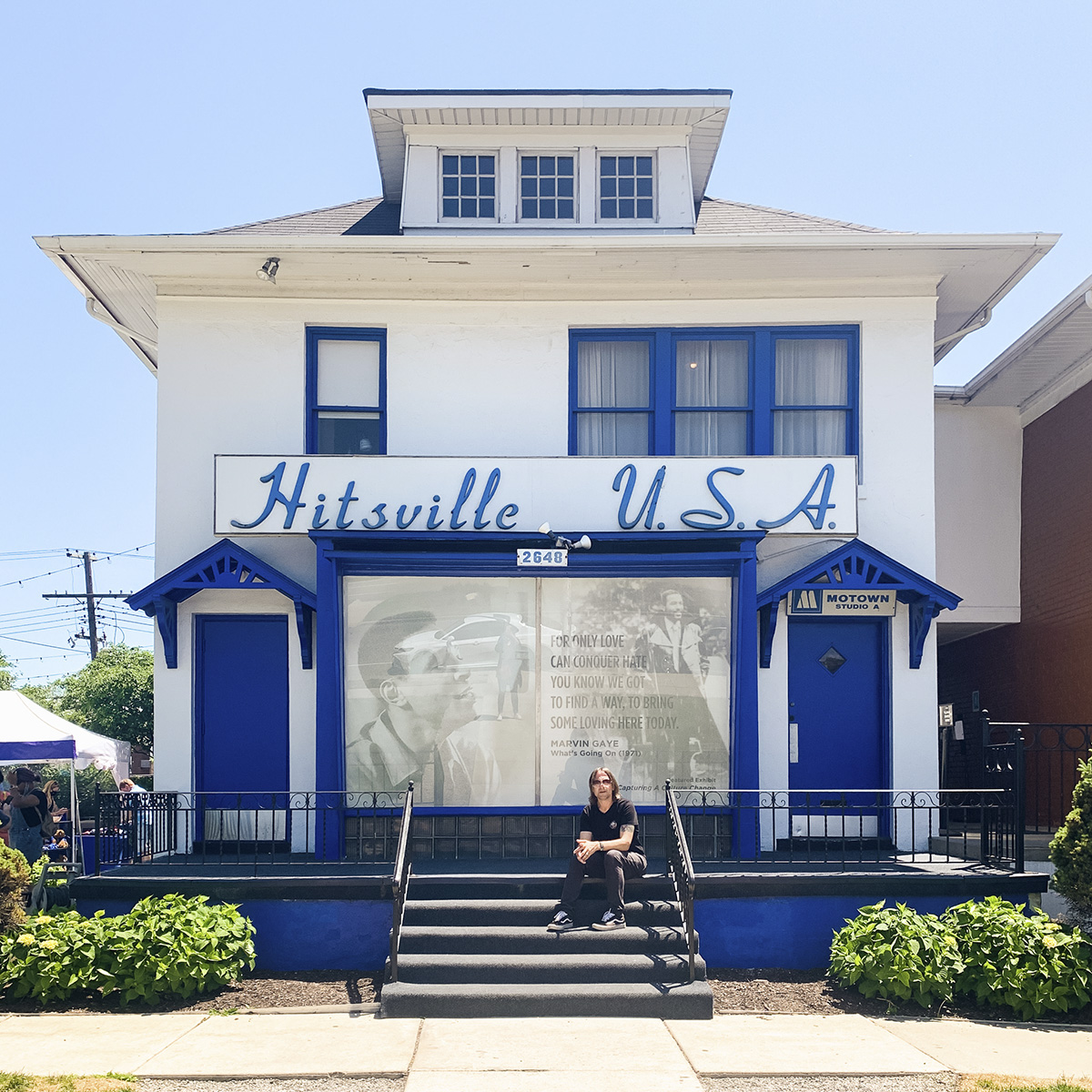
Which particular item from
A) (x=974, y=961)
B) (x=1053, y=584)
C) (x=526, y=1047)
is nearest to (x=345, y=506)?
(x=526, y=1047)

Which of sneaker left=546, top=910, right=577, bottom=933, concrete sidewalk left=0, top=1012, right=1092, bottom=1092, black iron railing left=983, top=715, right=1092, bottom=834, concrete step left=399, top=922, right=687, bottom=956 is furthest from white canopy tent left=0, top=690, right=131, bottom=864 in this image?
black iron railing left=983, top=715, right=1092, bottom=834

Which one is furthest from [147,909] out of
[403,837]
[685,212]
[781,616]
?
[685,212]

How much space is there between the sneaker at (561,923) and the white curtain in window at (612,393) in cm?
512

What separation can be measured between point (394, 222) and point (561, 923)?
8.76 m

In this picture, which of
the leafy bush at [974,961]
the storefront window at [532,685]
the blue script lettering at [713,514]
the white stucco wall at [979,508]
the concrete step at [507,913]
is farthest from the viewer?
the white stucco wall at [979,508]

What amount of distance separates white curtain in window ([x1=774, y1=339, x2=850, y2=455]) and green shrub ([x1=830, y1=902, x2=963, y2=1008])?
5.18 meters

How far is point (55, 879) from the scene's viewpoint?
36.8 feet

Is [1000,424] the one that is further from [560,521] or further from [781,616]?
[560,521]

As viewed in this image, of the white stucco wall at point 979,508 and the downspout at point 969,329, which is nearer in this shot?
the downspout at point 969,329

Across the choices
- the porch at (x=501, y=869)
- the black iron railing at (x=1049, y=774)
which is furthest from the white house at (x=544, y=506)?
the black iron railing at (x=1049, y=774)

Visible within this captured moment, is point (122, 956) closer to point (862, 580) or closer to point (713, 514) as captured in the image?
point (713, 514)

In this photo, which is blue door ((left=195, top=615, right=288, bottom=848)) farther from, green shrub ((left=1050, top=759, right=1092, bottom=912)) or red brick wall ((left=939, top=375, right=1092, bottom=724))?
red brick wall ((left=939, top=375, right=1092, bottom=724))

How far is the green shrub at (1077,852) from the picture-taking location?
354 inches

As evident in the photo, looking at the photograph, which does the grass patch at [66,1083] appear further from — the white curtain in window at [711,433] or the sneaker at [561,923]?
the white curtain in window at [711,433]
